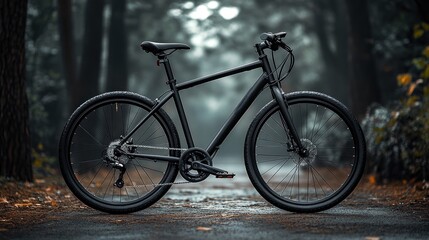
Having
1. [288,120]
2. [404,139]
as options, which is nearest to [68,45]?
[404,139]

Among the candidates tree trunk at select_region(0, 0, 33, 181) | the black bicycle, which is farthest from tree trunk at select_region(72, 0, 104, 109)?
the black bicycle

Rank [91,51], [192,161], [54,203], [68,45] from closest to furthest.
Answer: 1. [192,161]
2. [54,203]
3. [68,45]
4. [91,51]

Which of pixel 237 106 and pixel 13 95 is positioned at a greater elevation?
pixel 13 95

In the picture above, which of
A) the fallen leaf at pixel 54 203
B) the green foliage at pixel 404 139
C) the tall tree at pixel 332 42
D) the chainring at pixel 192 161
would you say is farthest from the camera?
the tall tree at pixel 332 42

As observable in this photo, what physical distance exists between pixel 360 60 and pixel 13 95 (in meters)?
8.53

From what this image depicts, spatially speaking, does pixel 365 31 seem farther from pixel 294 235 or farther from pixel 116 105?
pixel 294 235

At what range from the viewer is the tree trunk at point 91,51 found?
51.7 ft

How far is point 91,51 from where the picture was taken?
16.0 m

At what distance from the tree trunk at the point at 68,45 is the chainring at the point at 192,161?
9.50 m

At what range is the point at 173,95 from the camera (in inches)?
232

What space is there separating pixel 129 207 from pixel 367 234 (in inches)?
81.3

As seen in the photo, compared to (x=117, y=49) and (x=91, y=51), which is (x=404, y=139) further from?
(x=117, y=49)

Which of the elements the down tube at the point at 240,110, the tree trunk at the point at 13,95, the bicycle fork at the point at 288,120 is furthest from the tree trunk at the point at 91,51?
the bicycle fork at the point at 288,120

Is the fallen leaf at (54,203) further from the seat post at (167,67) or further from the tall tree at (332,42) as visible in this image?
the tall tree at (332,42)
